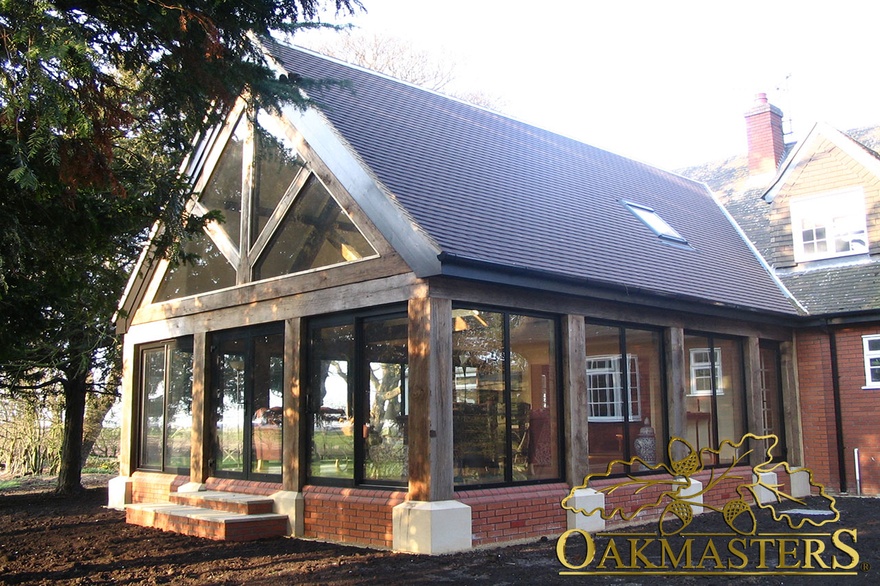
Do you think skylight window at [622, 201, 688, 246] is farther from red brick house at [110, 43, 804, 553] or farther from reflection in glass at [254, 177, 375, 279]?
reflection in glass at [254, 177, 375, 279]

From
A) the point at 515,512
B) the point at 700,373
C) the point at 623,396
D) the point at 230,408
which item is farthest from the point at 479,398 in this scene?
the point at 700,373

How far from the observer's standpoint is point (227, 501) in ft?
38.1

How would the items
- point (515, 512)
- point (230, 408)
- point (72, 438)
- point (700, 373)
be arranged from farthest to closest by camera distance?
point (72, 438)
point (700, 373)
point (230, 408)
point (515, 512)

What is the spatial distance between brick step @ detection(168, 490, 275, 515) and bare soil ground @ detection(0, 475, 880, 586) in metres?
A: 0.69

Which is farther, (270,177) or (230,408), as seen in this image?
(230,408)

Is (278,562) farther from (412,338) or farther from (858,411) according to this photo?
(858,411)

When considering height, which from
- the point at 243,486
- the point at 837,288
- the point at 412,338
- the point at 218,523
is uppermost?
the point at 837,288

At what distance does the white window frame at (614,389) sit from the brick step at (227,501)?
15.1 ft

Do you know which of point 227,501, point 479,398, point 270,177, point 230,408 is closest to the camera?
point 479,398

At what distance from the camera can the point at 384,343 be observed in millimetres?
10625

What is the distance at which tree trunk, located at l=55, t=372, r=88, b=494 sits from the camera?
17.9m

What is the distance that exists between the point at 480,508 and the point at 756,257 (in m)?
10.6

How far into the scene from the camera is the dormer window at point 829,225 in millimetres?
16641

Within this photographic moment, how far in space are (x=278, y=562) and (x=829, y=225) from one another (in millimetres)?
13096
